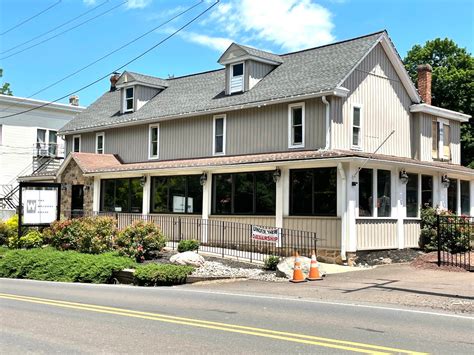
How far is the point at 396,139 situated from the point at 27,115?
1113 inches

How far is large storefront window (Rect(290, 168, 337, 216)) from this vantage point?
A: 1972cm

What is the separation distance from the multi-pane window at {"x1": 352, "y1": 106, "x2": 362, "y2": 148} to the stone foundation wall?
46.9ft

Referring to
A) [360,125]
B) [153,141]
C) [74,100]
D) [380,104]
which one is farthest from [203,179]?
[74,100]

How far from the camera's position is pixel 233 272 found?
17.2 m

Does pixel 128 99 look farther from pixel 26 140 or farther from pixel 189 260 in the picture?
pixel 189 260

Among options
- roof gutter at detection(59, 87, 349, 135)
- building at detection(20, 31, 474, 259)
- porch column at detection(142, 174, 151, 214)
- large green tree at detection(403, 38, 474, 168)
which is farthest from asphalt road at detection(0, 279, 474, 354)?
large green tree at detection(403, 38, 474, 168)

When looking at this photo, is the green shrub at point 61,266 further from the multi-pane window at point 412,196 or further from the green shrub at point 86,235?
the multi-pane window at point 412,196

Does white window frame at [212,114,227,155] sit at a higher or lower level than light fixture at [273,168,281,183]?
higher

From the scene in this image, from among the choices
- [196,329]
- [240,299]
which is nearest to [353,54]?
[240,299]

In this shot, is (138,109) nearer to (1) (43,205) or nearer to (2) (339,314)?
(1) (43,205)

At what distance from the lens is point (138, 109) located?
30.5 metres

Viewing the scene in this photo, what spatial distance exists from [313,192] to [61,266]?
9.05m

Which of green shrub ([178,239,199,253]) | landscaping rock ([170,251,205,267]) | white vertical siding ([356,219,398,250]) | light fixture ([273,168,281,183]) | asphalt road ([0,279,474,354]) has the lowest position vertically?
asphalt road ([0,279,474,354])

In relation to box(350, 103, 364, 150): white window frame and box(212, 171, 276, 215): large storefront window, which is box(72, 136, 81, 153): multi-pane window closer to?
box(212, 171, 276, 215): large storefront window
